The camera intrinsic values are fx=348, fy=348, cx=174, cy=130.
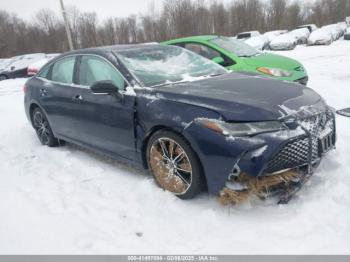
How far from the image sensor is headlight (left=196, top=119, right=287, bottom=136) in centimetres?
288

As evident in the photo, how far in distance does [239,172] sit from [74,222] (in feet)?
5.22

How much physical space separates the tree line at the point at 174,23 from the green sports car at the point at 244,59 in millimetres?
34095

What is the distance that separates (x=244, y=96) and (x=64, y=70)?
284 centimetres

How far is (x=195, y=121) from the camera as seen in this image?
121 inches

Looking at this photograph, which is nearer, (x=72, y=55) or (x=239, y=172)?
(x=239, y=172)

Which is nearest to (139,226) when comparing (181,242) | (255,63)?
(181,242)

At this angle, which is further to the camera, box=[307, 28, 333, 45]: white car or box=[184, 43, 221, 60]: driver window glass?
box=[307, 28, 333, 45]: white car

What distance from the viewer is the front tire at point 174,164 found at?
320 cm

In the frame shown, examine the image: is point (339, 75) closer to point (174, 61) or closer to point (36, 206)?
point (174, 61)

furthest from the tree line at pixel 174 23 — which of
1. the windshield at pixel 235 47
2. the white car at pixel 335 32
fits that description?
the windshield at pixel 235 47

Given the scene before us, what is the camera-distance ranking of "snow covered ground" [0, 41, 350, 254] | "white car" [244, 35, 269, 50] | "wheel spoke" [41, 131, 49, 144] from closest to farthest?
"snow covered ground" [0, 41, 350, 254] < "wheel spoke" [41, 131, 49, 144] < "white car" [244, 35, 269, 50]

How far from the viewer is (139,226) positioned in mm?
3125

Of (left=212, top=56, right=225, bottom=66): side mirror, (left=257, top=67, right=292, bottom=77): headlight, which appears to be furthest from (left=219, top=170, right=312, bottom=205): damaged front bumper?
(left=212, top=56, right=225, bottom=66): side mirror

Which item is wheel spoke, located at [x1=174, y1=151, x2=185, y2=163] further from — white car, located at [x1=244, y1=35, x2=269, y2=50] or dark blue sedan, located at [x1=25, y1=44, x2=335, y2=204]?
white car, located at [x1=244, y1=35, x2=269, y2=50]
